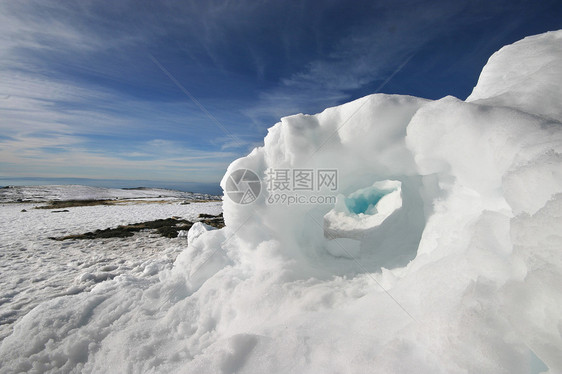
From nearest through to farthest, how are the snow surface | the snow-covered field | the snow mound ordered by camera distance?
the snow surface
the snow mound
the snow-covered field

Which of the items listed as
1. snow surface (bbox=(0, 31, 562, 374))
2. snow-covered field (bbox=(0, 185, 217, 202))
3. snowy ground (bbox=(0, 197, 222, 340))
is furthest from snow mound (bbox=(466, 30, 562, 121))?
snow-covered field (bbox=(0, 185, 217, 202))

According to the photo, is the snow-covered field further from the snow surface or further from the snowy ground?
the snow surface

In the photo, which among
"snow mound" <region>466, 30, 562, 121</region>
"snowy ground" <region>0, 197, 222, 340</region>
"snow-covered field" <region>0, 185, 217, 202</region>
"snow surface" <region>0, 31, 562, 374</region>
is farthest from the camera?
"snow-covered field" <region>0, 185, 217, 202</region>

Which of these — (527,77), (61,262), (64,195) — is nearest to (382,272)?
(527,77)

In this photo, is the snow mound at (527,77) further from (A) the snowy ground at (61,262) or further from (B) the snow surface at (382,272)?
(A) the snowy ground at (61,262)

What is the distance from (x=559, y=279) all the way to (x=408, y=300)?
119 centimetres

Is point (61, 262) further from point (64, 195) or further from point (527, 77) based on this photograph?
point (64, 195)

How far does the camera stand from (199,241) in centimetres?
522

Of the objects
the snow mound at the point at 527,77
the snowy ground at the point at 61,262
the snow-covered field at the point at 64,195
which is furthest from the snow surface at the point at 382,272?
the snow-covered field at the point at 64,195

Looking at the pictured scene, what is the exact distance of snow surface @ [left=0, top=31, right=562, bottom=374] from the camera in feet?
6.08

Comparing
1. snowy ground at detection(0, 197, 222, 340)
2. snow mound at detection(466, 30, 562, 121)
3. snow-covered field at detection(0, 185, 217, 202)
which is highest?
snow mound at detection(466, 30, 562, 121)

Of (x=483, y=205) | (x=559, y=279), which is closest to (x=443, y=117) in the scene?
(x=483, y=205)

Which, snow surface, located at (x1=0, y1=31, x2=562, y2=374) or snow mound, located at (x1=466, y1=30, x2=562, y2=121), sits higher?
snow mound, located at (x1=466, y1=30, x2=562, y2=121)

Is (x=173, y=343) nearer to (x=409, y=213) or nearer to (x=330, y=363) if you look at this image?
(x=330, y=363)
